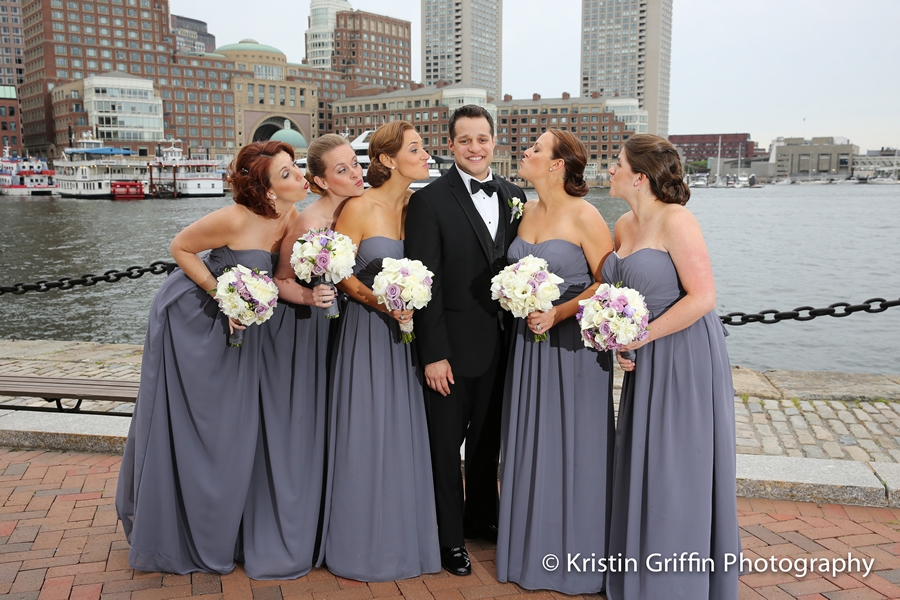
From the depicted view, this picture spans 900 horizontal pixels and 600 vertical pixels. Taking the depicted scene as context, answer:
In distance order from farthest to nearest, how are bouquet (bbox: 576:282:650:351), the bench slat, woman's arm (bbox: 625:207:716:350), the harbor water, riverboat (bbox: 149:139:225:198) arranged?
riverboat (bbox: 149:139:225:198) → the harbor water → the bench slat → woman's arm (bbox: 625:207:716:350) → bouquet (bbox: 576:282:650:351)

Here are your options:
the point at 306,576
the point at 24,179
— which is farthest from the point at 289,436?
the point at 24,179

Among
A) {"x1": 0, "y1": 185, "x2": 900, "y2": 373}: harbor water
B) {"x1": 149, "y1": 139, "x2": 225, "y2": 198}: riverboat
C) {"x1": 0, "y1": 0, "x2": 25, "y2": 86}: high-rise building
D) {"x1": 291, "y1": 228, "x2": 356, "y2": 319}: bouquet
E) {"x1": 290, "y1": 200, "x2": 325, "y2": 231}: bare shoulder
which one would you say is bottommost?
{"x1": 0, "y1": 185, "x2": 900, "y2": 373}: harbor water

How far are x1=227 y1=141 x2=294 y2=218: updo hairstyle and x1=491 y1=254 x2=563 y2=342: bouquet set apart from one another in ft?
4.08

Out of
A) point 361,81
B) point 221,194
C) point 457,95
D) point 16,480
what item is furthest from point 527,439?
point 361,81

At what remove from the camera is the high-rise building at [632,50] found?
168 meters

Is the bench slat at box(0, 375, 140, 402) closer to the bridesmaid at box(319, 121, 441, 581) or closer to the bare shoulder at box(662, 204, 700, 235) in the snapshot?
the bridesmaid at box(319, 121, 441, 581)

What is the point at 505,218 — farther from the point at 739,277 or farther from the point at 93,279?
the point at 739,277

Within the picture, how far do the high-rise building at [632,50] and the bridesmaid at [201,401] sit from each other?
6785 inches

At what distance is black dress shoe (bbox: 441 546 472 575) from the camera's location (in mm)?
3285

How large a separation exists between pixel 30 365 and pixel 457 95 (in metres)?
106

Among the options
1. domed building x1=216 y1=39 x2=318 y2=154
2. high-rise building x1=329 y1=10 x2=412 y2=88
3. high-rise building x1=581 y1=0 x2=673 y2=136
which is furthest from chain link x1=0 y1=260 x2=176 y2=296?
high-rise building x1=581 y1=0 x2=673 y2=136

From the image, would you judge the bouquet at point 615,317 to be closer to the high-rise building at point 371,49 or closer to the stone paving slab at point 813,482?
the stone paving slab at point 813,482

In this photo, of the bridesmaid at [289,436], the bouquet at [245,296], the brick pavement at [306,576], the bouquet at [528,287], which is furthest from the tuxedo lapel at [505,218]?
the brick pavement at [306,576]

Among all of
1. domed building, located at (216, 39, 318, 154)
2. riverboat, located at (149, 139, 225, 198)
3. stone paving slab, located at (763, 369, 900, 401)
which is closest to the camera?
stone paving slab, located at (763, 369, 900, 401)
